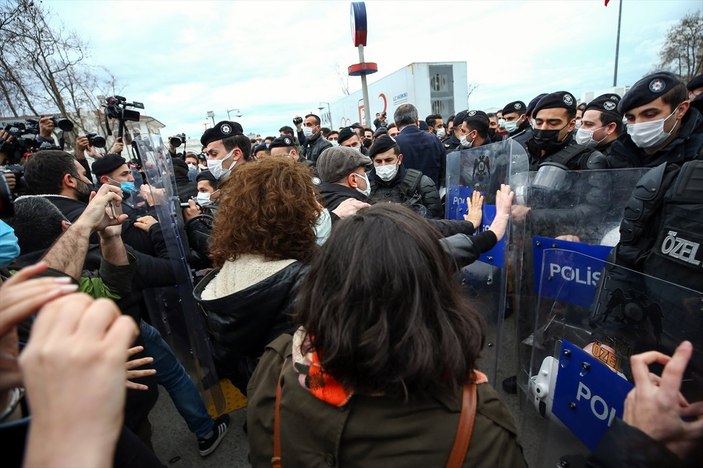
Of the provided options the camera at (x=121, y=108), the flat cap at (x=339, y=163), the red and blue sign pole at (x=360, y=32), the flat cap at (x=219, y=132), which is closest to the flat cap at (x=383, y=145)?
the flat cap at (x=339, y=163)

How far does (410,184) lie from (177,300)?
2144mm

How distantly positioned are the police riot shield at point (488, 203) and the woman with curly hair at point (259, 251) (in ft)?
3.58

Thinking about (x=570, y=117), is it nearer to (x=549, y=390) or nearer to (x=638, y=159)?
(x=638, y=159)

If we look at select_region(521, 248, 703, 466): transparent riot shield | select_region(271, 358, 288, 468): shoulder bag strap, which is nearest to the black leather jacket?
select_region(271, 358, 288, 468): shoulder bag strap

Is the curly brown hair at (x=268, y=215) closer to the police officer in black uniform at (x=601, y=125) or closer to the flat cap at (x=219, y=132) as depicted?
the flat cap at (x=219, y=132)

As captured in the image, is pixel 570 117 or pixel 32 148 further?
pixel 32 148

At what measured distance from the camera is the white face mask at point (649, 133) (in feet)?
7.28

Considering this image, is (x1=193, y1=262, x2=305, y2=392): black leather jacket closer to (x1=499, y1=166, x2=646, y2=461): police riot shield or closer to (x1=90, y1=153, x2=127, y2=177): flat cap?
(x1=499, y1=166, x2=646, y2=461): police riot shield

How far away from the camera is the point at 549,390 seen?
1.39 meters

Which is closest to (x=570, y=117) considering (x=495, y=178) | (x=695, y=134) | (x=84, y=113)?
(x=695, y=134)

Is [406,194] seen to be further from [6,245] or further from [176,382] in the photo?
[6,245]

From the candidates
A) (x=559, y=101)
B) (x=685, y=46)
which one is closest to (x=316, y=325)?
(x=559, y=101)

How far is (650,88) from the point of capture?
223 centimetres

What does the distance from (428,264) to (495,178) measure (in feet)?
5.02
